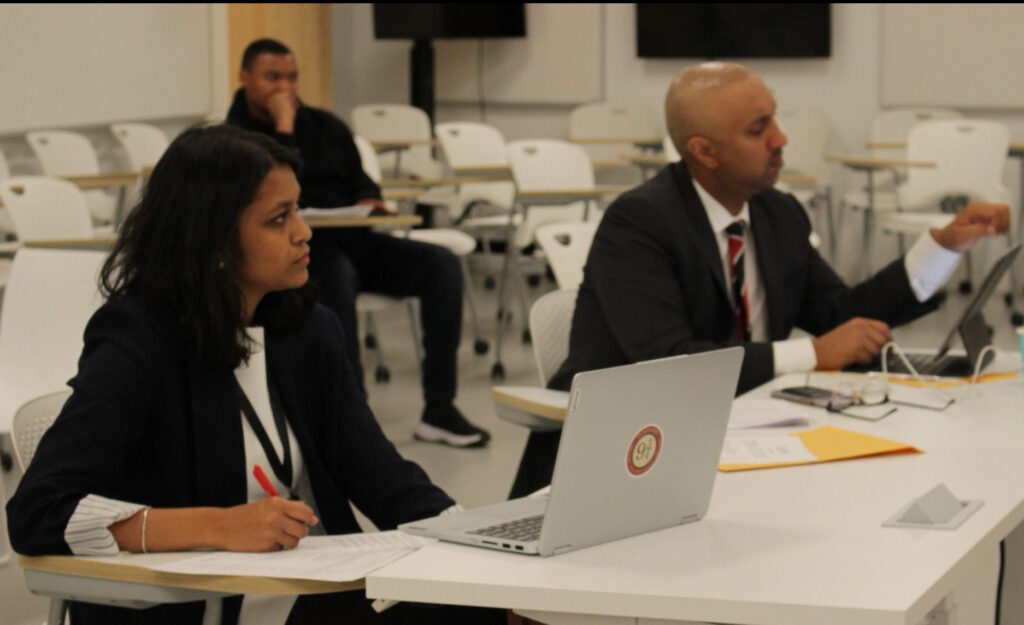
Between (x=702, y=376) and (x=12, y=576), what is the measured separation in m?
2.55

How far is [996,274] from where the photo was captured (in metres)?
3.03

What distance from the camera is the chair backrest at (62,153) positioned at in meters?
7.06

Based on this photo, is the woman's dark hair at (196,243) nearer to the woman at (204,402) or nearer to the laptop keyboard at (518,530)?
the woman at (204,402)

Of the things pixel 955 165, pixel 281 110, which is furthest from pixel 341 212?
pixel 955 165

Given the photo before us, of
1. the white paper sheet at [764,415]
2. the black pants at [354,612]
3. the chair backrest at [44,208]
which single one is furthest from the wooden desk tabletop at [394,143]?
the black pants at [354,612]

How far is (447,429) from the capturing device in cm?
527

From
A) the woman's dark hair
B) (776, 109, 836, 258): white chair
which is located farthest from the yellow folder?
(776, 109, 836, 258): white chair

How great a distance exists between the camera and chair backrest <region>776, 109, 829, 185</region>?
8.82 meters

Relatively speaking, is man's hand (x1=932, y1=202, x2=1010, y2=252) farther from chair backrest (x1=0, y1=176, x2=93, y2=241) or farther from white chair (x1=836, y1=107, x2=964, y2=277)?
white chair (x1=836, y1=107, x2=964, y2=277)

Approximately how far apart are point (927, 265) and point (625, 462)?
1729 mm

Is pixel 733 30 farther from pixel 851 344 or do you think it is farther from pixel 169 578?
pixel 169 578

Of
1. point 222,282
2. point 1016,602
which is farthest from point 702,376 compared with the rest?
point 1016,602

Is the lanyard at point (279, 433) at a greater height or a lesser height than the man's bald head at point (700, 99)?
lesser

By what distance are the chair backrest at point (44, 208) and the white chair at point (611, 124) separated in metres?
4.85
